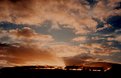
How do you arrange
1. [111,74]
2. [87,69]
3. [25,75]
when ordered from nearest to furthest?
1. [111,74]
2. [87,69]
3. [25,75]

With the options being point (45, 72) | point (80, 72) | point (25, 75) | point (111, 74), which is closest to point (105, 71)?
point (111, 74)

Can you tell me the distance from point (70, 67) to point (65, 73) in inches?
54.2

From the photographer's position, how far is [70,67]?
30703mm

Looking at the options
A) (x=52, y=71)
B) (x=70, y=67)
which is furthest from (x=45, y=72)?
(x=70, y=67)

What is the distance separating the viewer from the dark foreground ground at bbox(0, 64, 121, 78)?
27.2 meters

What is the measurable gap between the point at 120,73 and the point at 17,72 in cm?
1272

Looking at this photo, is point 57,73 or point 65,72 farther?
point 57,73

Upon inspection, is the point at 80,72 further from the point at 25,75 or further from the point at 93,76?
the point at 25,75

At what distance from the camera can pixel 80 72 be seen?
28969 mm

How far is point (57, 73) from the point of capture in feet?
97.9

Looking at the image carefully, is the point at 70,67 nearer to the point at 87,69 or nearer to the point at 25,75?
the point at 87,69

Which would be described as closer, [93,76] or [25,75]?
[93,76]

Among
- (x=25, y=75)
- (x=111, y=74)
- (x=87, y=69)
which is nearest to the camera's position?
(x=111, y=74)

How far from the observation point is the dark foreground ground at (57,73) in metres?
27.2
